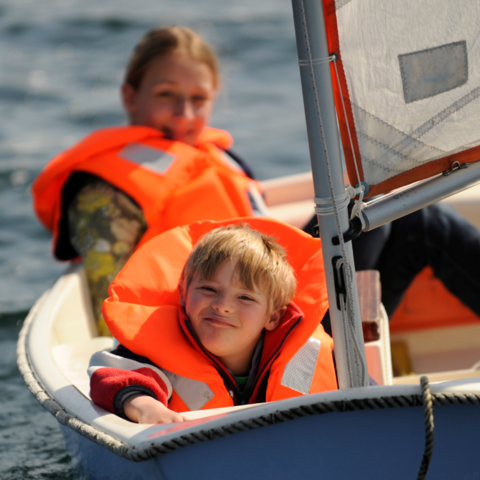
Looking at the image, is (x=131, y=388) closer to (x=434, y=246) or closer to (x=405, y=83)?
(x=405, y=83)

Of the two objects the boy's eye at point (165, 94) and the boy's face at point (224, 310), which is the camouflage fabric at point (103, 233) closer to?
the boy's eye at point (165, 94)

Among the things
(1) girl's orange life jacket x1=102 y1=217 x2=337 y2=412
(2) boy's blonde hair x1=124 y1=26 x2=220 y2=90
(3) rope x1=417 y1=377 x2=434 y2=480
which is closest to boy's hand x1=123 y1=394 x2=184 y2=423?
(1) girl's orange life jacket x1=102 y1=217 x2=337 y2=412

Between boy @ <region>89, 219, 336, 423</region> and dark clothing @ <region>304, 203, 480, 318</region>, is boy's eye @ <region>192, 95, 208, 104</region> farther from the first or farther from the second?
boy @ <region>89, 219, 336, 423</region>

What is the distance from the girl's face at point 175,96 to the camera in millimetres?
2564

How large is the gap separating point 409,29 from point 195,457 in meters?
0.83

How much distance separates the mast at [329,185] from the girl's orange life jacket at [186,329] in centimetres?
22

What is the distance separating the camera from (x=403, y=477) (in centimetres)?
128

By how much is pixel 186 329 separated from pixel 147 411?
23cm

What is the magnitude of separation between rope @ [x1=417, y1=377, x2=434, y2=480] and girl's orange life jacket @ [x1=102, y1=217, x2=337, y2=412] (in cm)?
36

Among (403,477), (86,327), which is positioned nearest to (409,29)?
(403,477)

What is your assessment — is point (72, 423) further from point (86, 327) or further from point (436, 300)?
point (436, 300)

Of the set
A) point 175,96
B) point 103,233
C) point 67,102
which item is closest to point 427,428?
point 103,233

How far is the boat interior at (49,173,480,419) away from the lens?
2070 mm

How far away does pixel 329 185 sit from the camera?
4.14 ft
